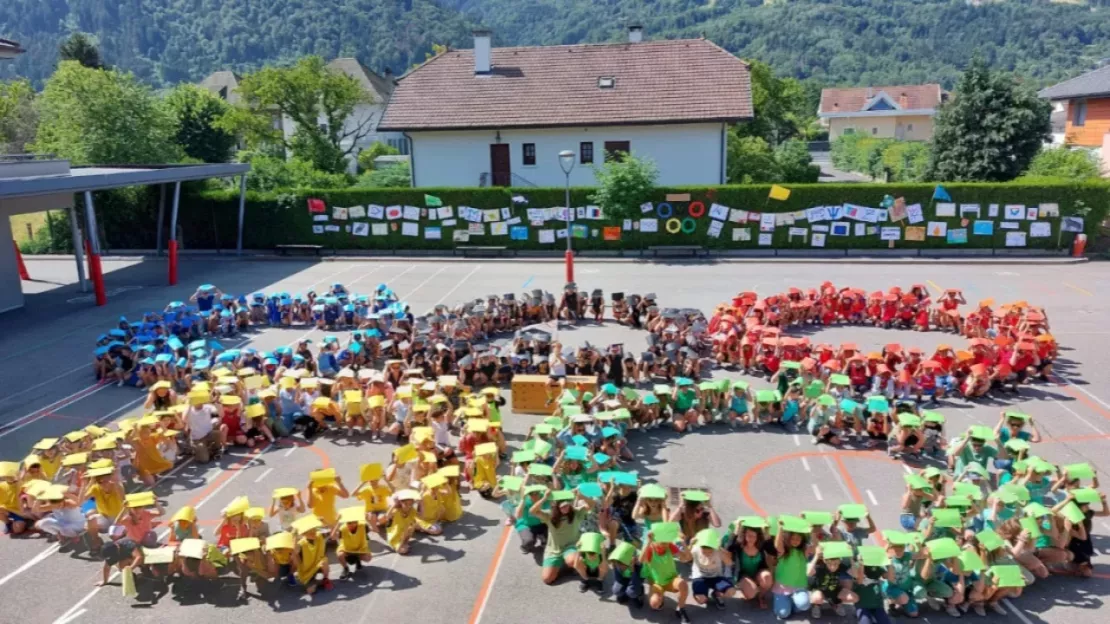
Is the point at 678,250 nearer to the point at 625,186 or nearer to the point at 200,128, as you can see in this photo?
the point at 625,186

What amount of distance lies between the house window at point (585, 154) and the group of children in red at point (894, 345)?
19420mm

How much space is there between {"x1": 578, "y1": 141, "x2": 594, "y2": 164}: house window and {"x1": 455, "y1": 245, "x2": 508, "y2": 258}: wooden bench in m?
7.61

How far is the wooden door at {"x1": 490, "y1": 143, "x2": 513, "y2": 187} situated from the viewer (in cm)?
4131

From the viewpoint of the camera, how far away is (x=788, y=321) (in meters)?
22.2

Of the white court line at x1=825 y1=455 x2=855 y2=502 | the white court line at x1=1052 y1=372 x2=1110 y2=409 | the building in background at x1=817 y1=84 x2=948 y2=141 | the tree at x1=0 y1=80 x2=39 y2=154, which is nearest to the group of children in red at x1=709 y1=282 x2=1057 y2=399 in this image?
the white court line at x1=1052 y1=372 x2=1110 y2=409

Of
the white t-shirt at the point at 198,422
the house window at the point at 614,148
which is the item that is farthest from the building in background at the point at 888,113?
the white t-shirt at the point at 198,422

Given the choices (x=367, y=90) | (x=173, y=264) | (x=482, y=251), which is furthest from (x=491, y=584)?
(x=367, y=90)

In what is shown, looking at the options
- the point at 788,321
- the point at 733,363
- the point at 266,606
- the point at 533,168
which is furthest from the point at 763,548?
the point at 533,168

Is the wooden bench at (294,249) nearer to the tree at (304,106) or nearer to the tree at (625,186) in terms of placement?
the tree at (304,106)

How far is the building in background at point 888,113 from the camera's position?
108m

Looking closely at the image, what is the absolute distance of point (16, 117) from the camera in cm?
5797

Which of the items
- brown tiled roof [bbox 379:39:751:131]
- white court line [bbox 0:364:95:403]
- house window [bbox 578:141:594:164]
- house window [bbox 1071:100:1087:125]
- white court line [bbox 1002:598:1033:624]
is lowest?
white court line [bbox 1002:598:1033:624]

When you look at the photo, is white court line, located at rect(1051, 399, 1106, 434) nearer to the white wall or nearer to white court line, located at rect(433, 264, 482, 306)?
white court line, located at rect(433, 264, 482, 306)

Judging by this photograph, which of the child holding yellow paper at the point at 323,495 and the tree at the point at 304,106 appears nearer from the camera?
the child holding yellow paper at the point at 323,495
